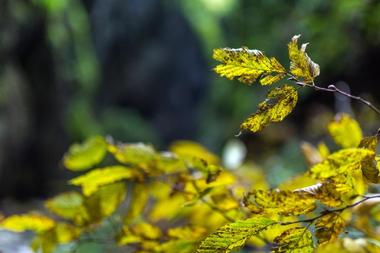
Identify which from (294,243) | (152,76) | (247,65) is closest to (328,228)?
(294,243)

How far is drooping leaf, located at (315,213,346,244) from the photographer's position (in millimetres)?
388

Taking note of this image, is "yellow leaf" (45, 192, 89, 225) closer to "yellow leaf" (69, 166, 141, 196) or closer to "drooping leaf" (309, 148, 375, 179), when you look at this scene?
"yellow leaf" (69, 166, 141, 196)

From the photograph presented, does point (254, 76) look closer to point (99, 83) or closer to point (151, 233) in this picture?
point (151, 233)

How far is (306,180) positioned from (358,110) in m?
2.70

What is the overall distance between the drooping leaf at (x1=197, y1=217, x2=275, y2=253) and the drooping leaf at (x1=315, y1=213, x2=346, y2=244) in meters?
0.04

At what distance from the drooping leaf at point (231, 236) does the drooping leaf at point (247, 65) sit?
10cm

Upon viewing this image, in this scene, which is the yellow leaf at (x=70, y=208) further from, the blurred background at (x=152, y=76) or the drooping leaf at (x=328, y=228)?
the blurred background at (x=152, y=76)

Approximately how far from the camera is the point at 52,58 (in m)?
3.57

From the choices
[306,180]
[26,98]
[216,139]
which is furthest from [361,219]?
[216,139]

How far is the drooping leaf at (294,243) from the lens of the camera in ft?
1.24

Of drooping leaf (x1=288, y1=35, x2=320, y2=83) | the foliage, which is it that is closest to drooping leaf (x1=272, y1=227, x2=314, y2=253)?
the foliage

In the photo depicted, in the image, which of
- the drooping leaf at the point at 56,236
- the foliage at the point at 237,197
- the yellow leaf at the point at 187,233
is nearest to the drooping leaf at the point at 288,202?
the foliage at the point at 237,197

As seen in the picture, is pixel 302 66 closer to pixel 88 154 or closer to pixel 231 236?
pixel 231 236

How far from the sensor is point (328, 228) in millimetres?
391
